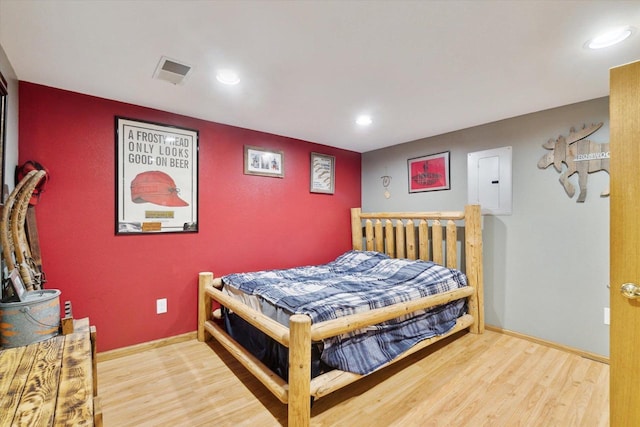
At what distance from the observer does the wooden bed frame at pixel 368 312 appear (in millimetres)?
1554

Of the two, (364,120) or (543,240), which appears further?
(364,120)

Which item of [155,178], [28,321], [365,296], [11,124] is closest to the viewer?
[28,321]

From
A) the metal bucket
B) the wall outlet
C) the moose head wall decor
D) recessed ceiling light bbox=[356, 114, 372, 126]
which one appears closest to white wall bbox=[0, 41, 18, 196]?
the metal bucket

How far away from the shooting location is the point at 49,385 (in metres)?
0.99

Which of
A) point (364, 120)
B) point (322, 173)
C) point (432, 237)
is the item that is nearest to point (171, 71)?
point (364, 120)

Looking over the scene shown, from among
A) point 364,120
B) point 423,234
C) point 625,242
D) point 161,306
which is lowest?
point 161,306

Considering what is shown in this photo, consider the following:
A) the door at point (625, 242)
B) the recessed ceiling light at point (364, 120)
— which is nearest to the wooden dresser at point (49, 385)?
the door at point (625, 242)

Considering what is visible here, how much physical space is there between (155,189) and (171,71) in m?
1.06

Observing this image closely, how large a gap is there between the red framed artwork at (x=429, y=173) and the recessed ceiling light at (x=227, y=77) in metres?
2.28

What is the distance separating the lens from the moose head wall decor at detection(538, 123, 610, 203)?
225 cm

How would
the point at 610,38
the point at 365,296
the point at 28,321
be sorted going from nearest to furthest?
the point at 28,321
the point at 610,38
the point at 365,296

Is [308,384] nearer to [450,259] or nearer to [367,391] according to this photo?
[367,391]

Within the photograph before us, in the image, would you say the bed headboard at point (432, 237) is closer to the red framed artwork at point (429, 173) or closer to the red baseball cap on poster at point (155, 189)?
the red framed artwork at point (429, 173)

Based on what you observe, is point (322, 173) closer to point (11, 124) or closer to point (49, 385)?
point (11, 124)
